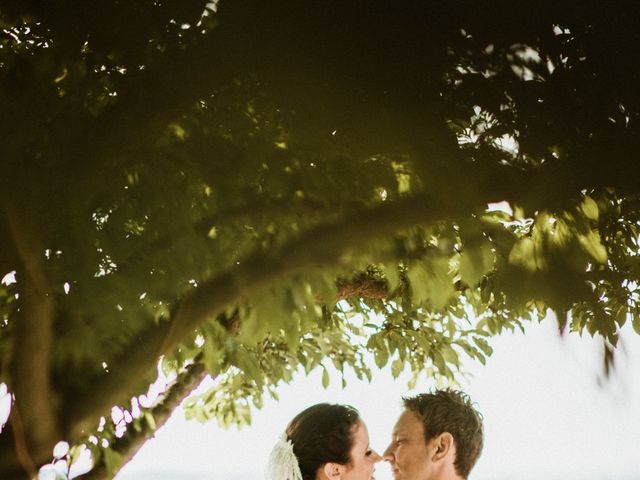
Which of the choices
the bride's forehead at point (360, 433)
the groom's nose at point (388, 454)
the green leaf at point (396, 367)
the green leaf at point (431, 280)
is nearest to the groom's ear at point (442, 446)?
the groom's nose at point (388, 454)

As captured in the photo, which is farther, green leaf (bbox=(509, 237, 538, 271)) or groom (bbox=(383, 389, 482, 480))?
groom (bbox=(383, 389, 482, 480))

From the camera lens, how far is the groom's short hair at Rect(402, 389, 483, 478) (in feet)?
14.7

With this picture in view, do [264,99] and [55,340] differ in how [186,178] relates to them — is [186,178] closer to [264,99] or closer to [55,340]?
[264,99]

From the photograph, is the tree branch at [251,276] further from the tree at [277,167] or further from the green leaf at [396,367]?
the green leaf at [396,367]

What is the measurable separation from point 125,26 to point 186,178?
639 millimetres

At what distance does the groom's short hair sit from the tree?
1706 mm

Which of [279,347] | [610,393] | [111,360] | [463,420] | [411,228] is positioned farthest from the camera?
[279,347]

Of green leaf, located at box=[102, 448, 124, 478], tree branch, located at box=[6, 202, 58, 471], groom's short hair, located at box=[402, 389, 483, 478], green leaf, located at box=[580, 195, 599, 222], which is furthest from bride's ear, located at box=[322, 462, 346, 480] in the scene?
green leaf, located at box=[580, 195, 599, 222]

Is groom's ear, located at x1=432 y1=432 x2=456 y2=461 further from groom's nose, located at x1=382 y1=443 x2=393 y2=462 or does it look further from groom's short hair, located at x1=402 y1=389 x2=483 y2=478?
groom's nose, located at x1=382 y1=443 x2=393 y2=462

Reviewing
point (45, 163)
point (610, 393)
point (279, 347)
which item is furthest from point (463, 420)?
point (45, 163)

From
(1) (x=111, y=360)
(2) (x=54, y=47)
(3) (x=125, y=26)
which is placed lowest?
(1) (x=111, y=360)

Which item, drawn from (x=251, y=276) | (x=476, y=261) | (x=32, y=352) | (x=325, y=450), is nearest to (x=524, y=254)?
(x=476, y=261)

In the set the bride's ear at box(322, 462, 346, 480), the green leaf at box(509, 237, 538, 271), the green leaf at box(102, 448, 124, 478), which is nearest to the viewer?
the green leaf at box(509, 237, 538, 271)

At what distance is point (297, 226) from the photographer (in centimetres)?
253
